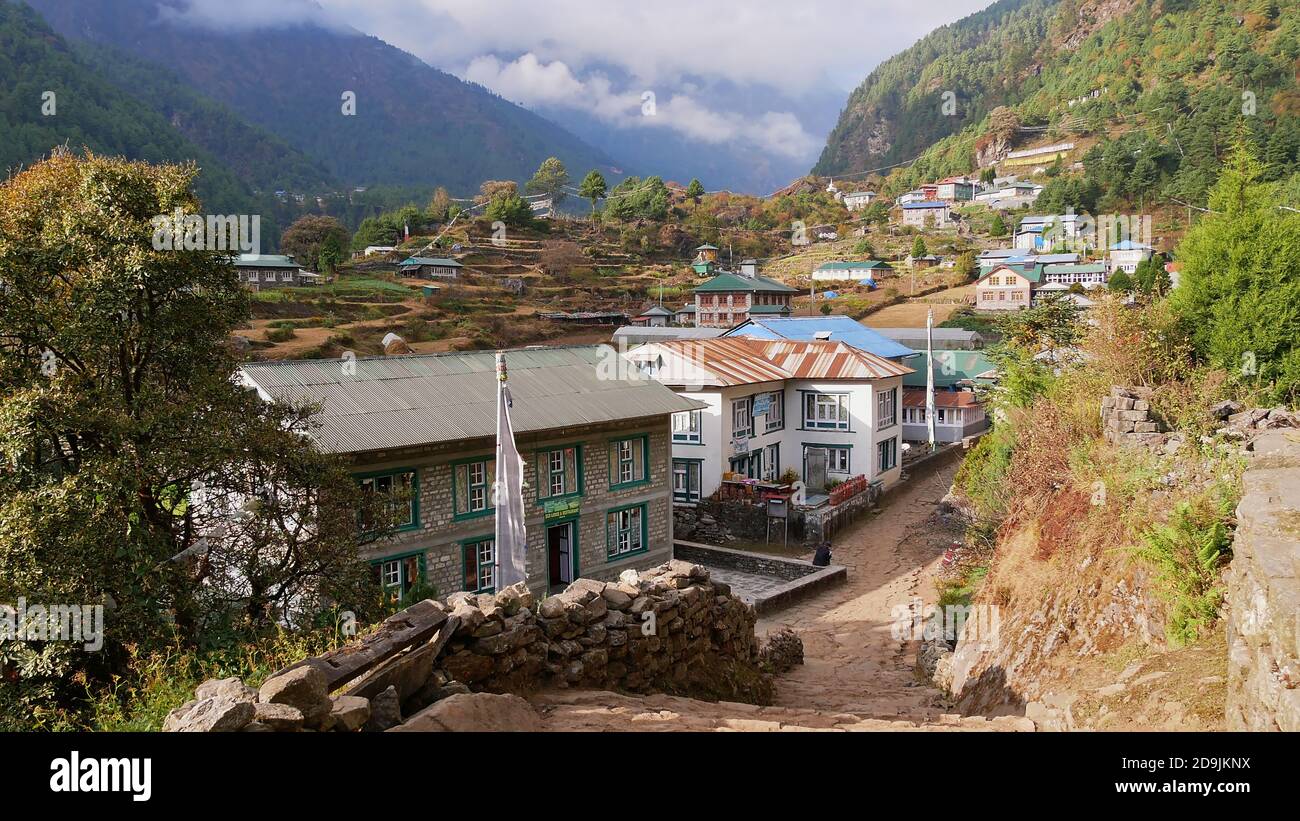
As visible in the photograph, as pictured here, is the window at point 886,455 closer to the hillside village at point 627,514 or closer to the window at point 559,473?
the hillside village at point 627,514

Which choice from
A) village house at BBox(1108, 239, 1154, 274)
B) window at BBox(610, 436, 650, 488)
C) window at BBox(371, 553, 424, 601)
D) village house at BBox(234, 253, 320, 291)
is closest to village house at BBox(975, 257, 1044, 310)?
village house at BBox(1108, 239, 1154, 274)

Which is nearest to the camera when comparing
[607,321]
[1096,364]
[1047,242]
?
[1096,364]

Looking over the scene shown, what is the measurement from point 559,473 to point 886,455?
19.5m

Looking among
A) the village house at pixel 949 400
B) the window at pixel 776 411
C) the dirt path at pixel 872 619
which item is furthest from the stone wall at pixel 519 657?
the village house at pixel 949 400

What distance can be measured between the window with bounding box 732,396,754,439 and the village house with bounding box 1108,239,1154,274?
65465 millimetres

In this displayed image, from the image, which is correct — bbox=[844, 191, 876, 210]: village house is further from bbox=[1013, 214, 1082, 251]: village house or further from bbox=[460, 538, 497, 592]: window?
bbox=[460, 538, 497, 592]: window

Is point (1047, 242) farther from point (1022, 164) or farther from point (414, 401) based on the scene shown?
point (414, 401)

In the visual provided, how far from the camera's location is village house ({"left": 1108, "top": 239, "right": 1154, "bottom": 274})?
85.7 metres

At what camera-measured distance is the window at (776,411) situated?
118 ft

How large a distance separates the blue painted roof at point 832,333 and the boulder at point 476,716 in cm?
3620

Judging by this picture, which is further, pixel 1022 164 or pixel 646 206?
pixel 1022 164

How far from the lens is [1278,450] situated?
37.4ft

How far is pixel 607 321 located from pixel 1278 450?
70625mm
